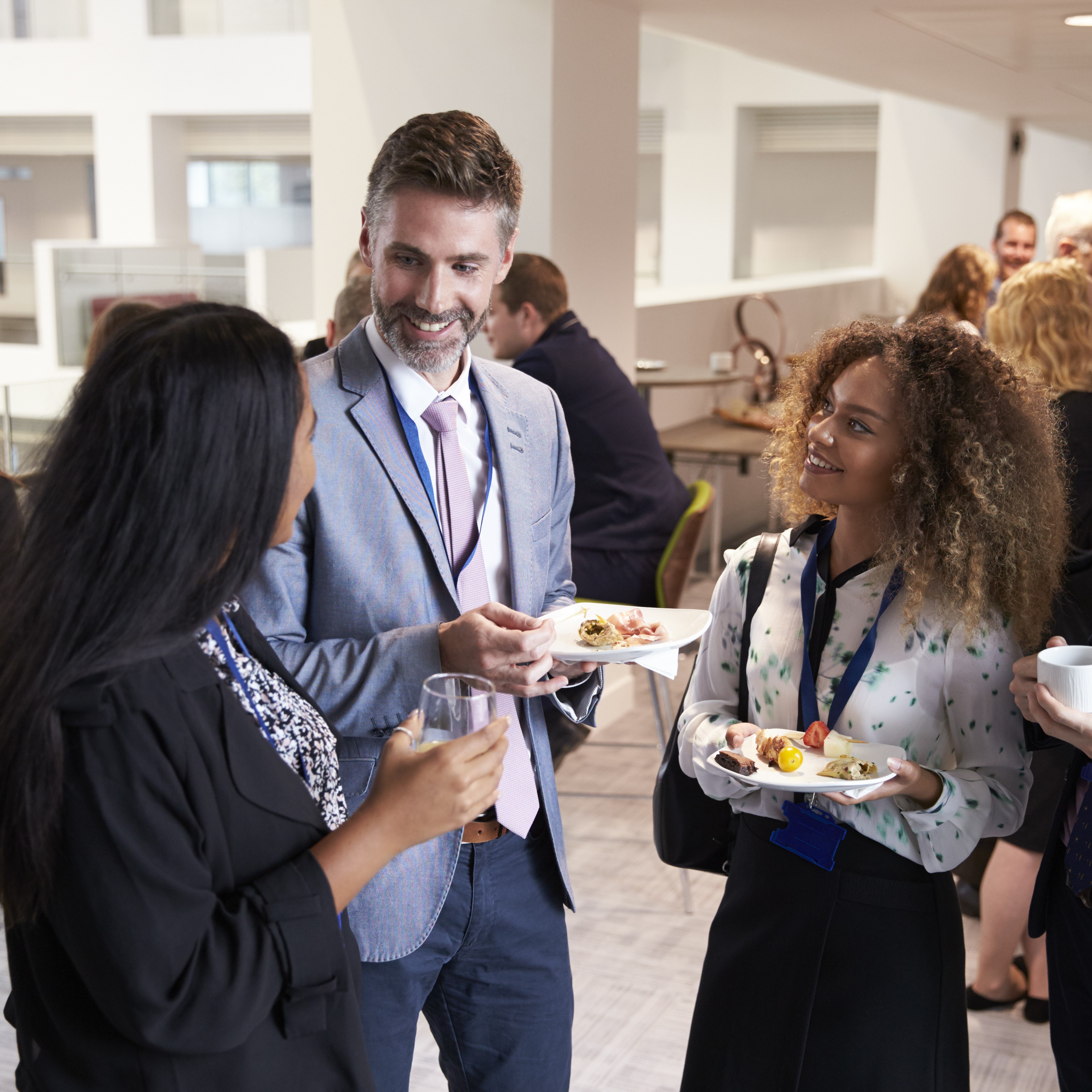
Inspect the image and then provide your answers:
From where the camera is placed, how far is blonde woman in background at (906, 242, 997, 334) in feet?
16.4

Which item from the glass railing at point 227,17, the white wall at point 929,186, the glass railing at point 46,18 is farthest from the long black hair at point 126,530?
the glass railing at point 46,18

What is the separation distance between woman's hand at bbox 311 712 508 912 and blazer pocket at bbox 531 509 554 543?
0.56m

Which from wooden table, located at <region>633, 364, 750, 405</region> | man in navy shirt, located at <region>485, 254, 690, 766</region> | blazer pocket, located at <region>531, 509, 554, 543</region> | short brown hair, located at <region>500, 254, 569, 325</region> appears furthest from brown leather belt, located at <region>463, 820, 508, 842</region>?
wooden table, located at <region>633, 364, 750, 405</region>

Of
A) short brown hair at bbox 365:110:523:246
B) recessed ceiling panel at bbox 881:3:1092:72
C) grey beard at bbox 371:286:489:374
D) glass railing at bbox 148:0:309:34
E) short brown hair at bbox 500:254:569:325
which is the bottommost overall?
grey beard at bbox 371:286:489:374

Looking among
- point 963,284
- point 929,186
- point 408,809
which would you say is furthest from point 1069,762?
point 929,186

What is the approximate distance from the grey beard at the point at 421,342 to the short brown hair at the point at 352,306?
155 centimetres

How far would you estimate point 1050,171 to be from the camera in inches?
565

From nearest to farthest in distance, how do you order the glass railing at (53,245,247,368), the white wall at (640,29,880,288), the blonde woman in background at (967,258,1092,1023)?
the blonde woman in background at (967,258,1092,1023) < the glass railing at (53,245,247,368) < the white wall at (640,29,880,288)

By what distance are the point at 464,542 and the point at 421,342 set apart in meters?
0.26

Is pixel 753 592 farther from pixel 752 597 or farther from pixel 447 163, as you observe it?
pixel 447 163

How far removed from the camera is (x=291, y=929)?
1032 millimetres

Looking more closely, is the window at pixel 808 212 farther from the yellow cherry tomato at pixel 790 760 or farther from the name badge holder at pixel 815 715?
the yellow cherry tomato at pixel 790 760

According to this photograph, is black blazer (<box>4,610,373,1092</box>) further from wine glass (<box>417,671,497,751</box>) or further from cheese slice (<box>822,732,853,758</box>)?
cheese slice (<box>822,732,853,758</box>)

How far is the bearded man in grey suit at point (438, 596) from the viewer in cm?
145
